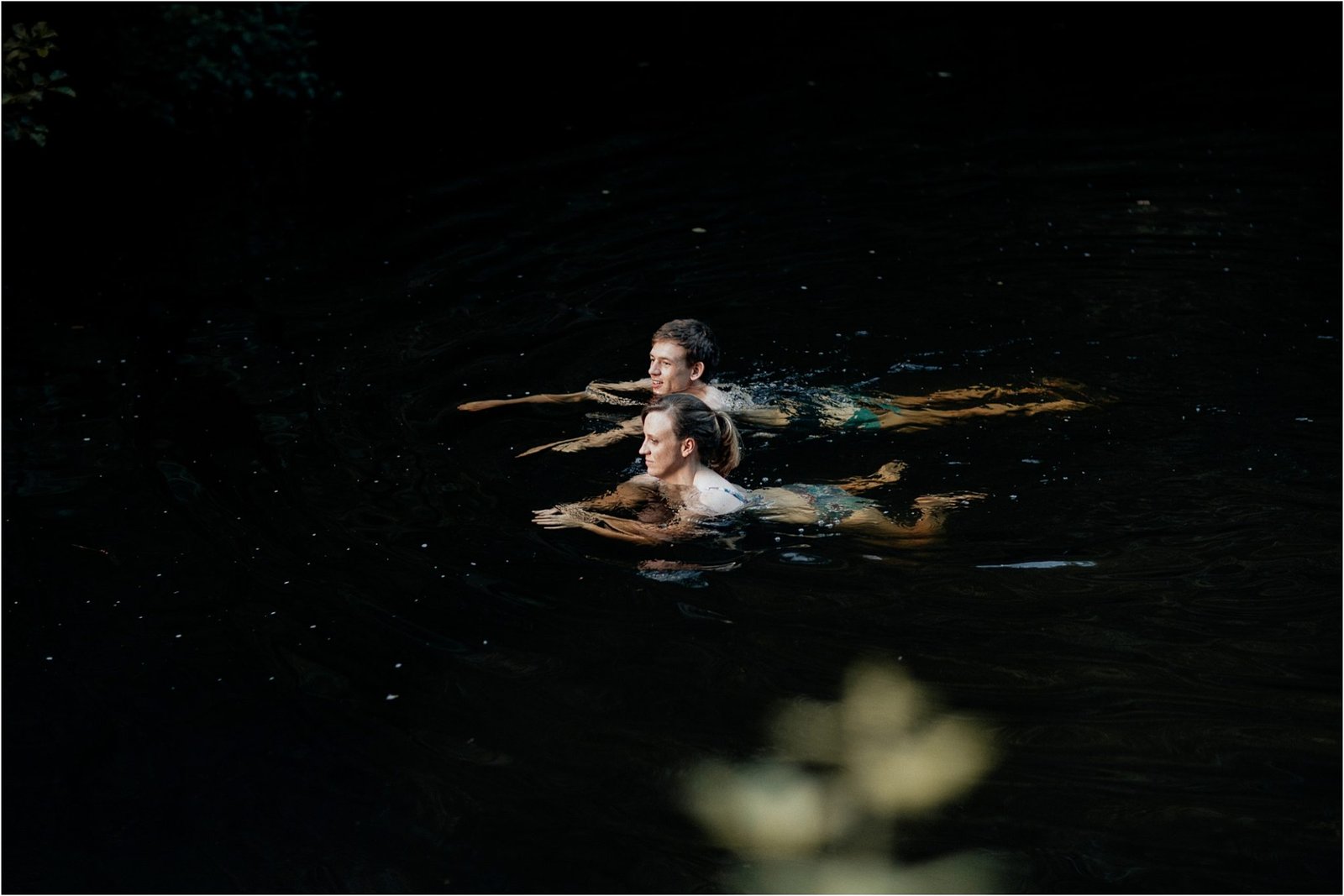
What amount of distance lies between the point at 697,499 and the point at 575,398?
1.67 meters

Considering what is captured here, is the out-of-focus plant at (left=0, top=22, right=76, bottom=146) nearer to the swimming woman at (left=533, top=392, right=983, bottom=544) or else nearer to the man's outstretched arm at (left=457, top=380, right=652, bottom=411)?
the man's outstretched arm at (left=457, top=380, right=652, bottom=411)

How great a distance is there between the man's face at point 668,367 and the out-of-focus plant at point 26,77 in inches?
157

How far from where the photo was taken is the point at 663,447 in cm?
638

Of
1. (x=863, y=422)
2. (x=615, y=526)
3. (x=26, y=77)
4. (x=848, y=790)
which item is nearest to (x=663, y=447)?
(x=615, y=526)

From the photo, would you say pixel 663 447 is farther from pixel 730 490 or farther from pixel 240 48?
pixel 240 48

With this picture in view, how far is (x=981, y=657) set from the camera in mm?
5387

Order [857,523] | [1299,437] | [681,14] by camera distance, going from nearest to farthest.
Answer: [857,523] → [1299,437] → [681,14]

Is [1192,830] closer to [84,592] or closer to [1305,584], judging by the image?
[1305,584]

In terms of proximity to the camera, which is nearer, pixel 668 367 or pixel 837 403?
pixel 668 367

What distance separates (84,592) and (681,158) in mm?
8035

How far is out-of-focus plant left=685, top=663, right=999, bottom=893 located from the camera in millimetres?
4285

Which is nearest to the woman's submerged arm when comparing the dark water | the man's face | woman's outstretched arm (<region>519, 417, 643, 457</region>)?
the dark water

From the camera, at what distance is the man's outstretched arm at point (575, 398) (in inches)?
306

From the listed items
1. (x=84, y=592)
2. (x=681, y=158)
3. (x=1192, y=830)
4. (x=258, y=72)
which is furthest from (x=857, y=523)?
(x=258, y=72)
